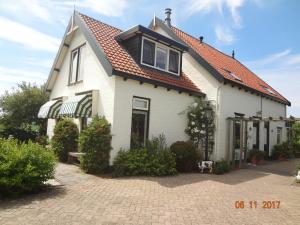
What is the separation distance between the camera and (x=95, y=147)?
11914mm

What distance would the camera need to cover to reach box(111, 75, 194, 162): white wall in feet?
41.5

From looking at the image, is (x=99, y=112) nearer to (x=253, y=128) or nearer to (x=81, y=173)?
(x=81, y=173)

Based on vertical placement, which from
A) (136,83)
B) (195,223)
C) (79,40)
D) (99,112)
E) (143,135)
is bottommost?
(195,223)

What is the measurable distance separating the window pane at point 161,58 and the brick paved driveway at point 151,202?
6.73 meters

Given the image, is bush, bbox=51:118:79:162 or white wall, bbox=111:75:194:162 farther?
bush, bbox=51:118:79:162

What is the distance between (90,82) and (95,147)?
13.6 ft

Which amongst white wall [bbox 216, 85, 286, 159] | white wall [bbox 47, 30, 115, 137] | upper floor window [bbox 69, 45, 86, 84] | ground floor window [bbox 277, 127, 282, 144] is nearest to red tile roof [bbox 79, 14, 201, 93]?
white wall [bbox 47, 30, 115, 137]

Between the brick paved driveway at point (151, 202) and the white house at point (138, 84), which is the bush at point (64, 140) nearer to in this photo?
the white house at point (138, 84)

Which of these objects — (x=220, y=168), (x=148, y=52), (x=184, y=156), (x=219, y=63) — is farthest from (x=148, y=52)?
(x=220, y=168)

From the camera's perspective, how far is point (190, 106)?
16.0 m

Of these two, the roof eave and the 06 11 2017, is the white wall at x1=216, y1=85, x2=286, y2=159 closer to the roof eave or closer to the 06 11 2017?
the roof eave

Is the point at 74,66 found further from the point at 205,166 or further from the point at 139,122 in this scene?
the point at 205,166

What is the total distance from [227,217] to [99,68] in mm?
9571

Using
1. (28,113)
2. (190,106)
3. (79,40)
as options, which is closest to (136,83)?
(190,106)
